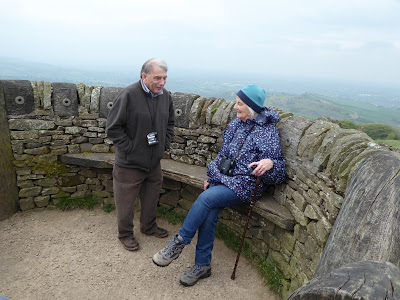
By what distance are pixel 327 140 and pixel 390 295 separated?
1857 millimetres

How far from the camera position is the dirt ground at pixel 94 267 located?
3.41 meters

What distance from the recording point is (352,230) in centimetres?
202

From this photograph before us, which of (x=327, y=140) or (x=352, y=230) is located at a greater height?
(x=327, y=140)

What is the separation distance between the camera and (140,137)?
351 cm

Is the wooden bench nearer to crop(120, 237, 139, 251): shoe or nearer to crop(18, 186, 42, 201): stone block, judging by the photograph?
crop(18, 186, 42, 201): stone block

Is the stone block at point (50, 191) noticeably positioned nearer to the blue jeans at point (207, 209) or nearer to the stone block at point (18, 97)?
the stone block at point (18, 97)

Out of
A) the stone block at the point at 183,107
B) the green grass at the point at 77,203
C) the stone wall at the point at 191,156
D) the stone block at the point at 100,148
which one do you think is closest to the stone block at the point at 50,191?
the stone wall at the point at 191,156

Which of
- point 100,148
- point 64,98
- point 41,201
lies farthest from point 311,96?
point 41,201

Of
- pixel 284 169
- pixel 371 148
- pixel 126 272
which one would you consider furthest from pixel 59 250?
pixel 371 148

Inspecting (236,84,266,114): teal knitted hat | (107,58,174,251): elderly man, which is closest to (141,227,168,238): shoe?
(107,58,174,251): elderly man

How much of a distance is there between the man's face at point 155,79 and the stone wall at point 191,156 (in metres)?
1.03

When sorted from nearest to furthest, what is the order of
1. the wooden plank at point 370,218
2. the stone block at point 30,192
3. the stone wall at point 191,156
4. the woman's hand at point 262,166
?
the wooden plank at point 370,218 → the stone wall at point 191,156 → the woman's hand at point 262,166 → the stone block at point 30,192

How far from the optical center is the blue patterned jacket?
325cm

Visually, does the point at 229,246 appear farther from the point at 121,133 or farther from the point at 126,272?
the point at 121,133
